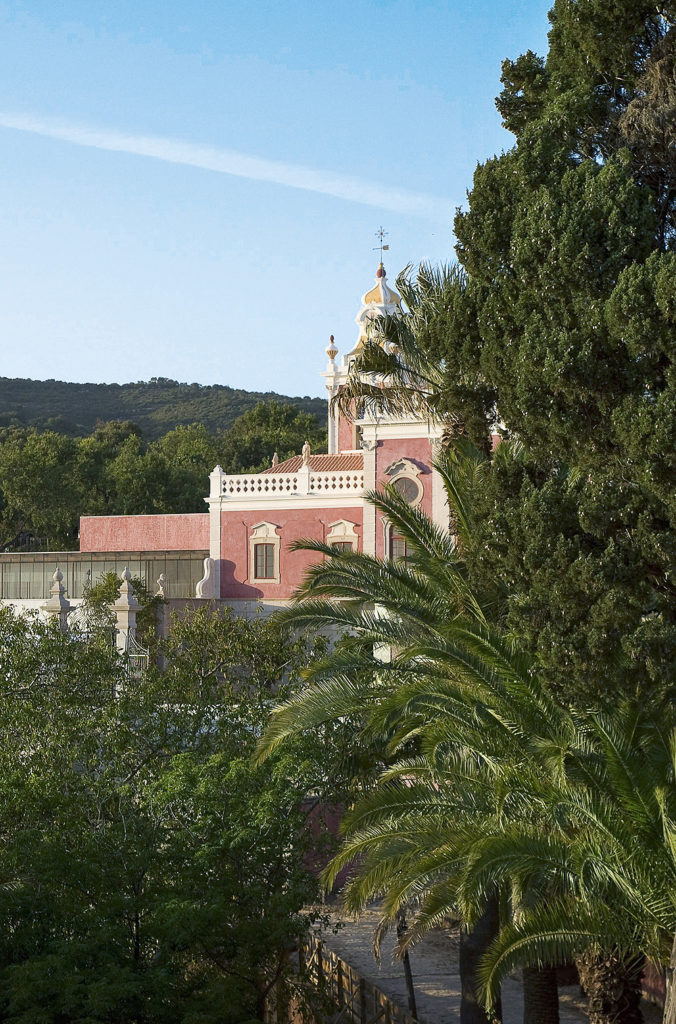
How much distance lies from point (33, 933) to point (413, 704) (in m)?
4.65

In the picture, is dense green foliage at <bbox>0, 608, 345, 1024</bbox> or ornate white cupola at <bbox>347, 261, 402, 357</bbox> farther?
ornate white cupola at <bbox>347, 261, 402, 357</bbox>

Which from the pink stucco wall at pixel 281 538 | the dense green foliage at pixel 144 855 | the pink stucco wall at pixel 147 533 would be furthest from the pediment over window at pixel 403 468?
the dense green foliage at pixel 144 855

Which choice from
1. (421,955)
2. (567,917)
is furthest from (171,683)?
(567,917)

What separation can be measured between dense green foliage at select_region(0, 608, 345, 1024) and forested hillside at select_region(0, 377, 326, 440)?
9378cm

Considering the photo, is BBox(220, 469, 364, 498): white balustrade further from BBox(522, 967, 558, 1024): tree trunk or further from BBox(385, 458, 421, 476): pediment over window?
BBox(522, 967, 558, 1024): tree trunk

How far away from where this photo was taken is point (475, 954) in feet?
42.6

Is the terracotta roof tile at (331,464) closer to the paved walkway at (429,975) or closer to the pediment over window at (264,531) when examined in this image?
the pediment over window at (264,531)

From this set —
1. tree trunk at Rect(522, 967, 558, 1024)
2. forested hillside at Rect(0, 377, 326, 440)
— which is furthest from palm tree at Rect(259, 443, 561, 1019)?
forested hillside at Rect(0, 377, 326, 440)

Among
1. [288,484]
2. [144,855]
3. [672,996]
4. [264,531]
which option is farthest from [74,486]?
[672,996]

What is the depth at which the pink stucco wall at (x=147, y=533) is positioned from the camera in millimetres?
39219

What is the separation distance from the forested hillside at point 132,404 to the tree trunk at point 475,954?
97.4 meters

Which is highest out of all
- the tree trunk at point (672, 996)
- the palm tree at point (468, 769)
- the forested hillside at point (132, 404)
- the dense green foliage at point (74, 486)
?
the forested hillside at point (132, 404)

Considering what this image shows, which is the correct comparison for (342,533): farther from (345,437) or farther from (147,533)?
(147,533)

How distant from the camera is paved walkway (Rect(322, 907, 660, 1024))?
16.7m
